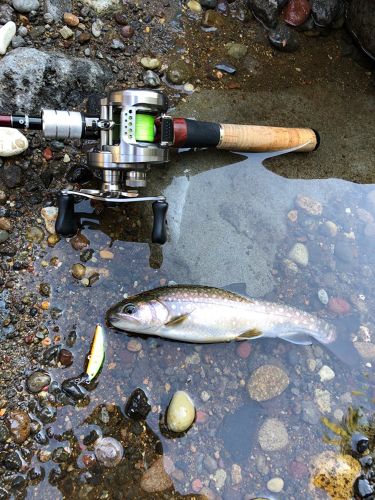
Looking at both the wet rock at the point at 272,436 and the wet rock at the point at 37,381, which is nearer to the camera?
the wet rock at the point at 37,381

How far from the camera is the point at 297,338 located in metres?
3.49

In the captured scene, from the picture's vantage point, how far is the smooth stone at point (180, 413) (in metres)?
3.25

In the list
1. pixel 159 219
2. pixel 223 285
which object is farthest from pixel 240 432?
pixel 159 219

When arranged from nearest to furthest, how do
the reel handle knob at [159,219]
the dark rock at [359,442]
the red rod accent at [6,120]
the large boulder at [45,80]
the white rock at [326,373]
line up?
the red rod accent at [6,120]
the reel handle knob at [159,219]
the large boulder at [45,80]
the dark rock at [359,442]
the white rock at [326,373]

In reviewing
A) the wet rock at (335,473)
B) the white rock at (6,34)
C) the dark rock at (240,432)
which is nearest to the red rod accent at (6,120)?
the white rock at (6,34)

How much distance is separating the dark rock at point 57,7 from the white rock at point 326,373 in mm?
3269

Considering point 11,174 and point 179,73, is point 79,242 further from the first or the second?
point 179,73

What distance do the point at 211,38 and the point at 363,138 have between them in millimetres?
1475

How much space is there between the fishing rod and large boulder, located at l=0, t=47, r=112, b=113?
0.52 metres

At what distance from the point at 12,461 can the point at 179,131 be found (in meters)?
2.39

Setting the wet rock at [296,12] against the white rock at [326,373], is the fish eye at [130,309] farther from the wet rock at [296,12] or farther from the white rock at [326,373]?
the wet rock at [296,12]

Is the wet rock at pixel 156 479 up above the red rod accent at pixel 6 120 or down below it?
below

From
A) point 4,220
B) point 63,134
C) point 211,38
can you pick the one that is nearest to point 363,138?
point 211,38

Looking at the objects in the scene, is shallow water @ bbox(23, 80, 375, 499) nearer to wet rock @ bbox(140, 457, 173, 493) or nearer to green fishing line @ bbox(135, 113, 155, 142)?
wet rock @ bbox(140, 457, 173, 493)
